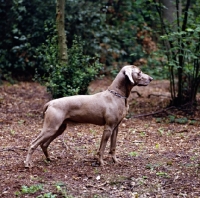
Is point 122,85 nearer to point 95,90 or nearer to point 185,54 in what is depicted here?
point 185,54

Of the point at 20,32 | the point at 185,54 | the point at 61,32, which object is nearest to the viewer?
the point at 185,54

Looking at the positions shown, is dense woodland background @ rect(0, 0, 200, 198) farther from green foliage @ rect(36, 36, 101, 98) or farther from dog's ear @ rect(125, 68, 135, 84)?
dog's ear @ rect(125, 68, 135, 84)

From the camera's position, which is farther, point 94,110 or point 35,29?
point 35,29

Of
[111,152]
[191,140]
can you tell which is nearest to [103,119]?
[111,152]

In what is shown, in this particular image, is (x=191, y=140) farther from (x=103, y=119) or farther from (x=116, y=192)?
(x=116, y=192)

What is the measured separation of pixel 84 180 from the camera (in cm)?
561

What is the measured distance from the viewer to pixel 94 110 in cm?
612

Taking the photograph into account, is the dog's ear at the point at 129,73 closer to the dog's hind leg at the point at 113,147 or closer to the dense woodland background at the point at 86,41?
the dog's hind leg at the point at 113,147

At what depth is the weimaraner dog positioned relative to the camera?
6070 mm

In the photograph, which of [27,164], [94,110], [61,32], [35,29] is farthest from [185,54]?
[35,29]

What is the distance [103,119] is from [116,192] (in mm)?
1259

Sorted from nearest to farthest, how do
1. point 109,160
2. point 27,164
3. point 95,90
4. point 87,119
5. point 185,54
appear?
point 27,164, point 87,119, point 109,160, point 185,54, point 95,90

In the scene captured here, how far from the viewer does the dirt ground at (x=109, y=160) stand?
5242 mm

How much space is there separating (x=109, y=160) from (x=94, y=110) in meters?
0.92
